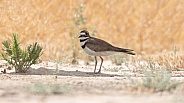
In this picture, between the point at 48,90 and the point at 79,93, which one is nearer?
the point at 48,90

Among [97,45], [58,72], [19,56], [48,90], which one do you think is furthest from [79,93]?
[97,45]

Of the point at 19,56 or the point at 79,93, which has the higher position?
the point at 19,56

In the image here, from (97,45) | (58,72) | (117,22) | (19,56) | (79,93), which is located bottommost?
(79,93)

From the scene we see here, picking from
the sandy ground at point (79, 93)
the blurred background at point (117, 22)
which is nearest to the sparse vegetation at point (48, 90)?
the sandy ground at point (79, 93)

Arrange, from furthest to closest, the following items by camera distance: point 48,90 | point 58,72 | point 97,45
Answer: point 97,45
point 58,72
point 48,90

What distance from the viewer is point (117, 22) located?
23.0 m

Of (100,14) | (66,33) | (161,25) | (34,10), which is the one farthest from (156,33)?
(34,10)

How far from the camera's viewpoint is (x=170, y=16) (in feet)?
76.7

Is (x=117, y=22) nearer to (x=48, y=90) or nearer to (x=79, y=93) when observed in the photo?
(x=79, y=93)

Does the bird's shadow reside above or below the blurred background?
below

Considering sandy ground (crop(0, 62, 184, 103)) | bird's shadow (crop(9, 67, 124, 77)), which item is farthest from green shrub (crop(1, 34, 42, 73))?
sandy ground (crop(0, 62, 184, 103))

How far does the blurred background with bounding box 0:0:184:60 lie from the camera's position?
822 inches

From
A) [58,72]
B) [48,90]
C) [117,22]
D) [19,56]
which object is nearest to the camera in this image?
[48,90]

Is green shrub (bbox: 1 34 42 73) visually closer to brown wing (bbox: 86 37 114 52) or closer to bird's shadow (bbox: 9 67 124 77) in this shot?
bird's shadow (bbox: 9 67 124 77)
